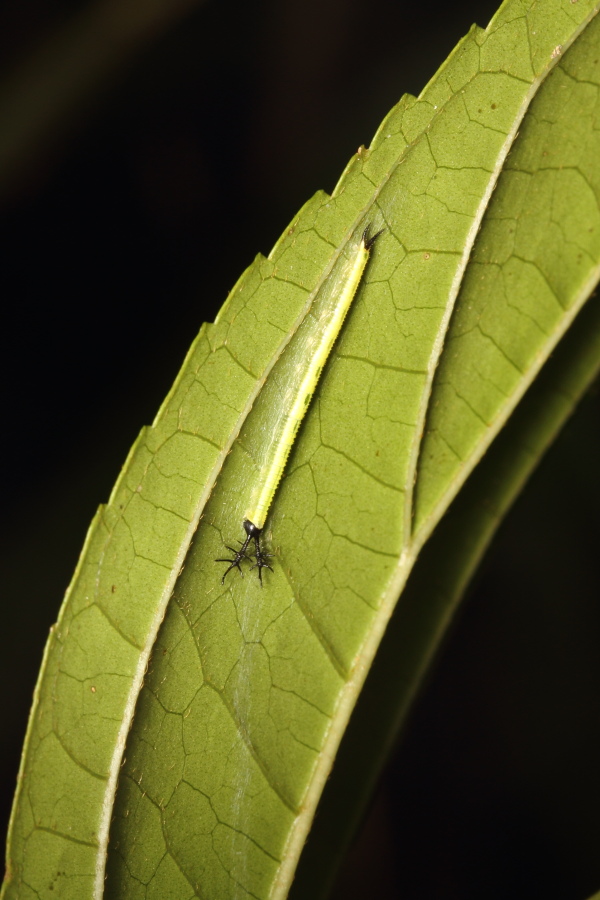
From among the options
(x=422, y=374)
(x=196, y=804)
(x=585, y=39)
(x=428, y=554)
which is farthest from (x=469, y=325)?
(x=196, y=804)

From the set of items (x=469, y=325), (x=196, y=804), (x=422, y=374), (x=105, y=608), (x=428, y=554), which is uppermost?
(x=469, y=325)

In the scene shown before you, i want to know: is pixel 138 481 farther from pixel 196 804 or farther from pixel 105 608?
pixel 196 804

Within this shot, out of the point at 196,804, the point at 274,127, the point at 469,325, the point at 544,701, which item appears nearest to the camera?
the point at 469,325

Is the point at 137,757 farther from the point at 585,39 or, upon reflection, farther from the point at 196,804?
the point at 585,39

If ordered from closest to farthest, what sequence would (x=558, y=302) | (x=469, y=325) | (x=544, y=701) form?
(x=558, y=302)
(x=469, y=325)
(x=544, y=701)

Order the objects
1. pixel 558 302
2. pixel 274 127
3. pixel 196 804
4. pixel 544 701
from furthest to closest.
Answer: pixel 274 127 → pixel 544 701 → pixel 196 804 → pixel 558 302

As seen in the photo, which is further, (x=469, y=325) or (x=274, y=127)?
(x=274, y=127)

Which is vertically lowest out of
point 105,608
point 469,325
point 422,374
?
point 105,608

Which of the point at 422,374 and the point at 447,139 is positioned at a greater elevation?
the point at 447,139

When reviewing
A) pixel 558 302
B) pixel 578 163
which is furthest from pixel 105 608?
pixel 578 163
